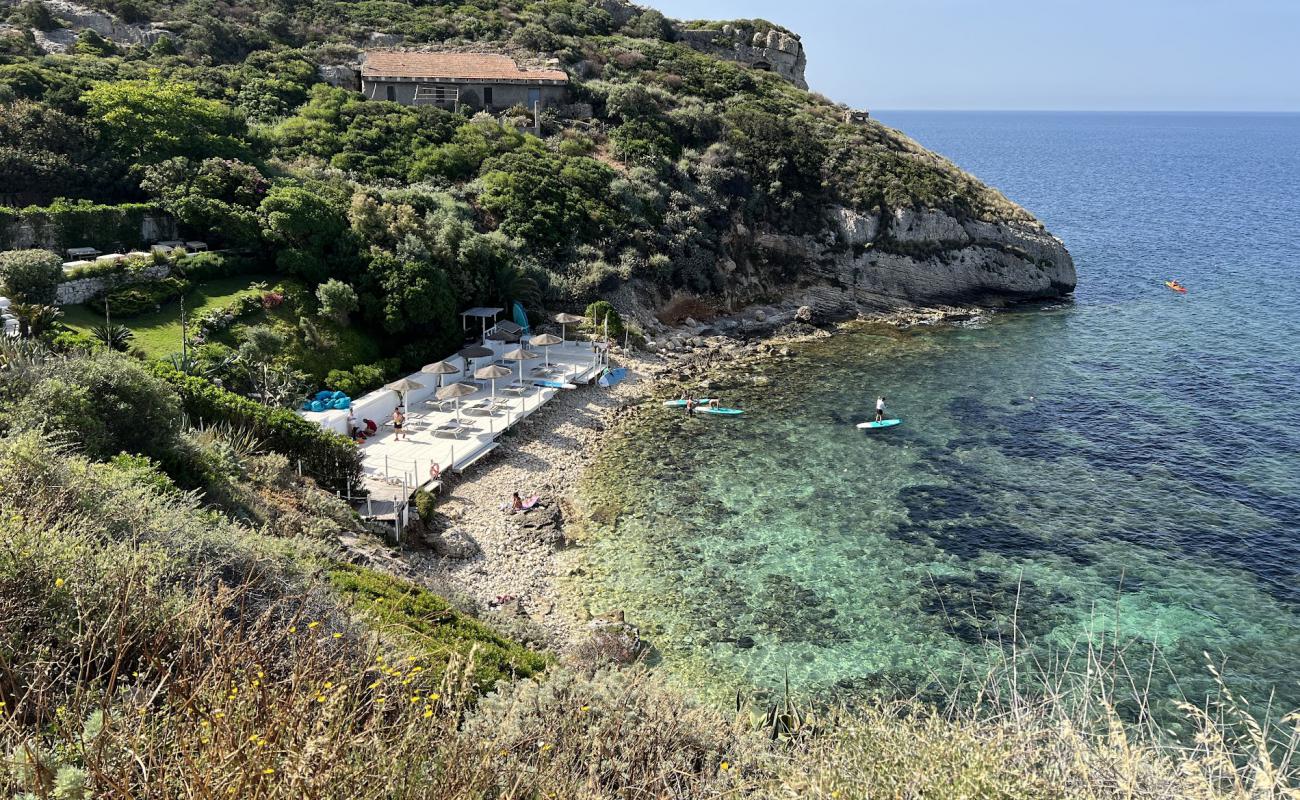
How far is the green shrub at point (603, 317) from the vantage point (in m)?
40.5

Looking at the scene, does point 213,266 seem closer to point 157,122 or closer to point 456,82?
point 157,122

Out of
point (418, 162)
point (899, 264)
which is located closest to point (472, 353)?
point (418, 162)

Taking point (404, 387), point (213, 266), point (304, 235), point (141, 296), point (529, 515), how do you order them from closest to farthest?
point (529, 515), point (141, 296), point (404, 387), point (213, 266), point (304, 235)

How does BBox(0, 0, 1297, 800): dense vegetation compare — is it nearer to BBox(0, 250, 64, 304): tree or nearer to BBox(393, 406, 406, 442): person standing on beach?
BBox(0, 250, 64, 304): tree

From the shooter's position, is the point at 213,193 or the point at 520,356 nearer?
the point at 520,356

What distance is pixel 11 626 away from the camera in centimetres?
776

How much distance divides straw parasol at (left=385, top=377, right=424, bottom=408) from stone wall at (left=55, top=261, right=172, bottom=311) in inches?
406

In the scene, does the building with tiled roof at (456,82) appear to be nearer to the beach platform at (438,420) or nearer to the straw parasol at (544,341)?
the straw parasol at (544,341)

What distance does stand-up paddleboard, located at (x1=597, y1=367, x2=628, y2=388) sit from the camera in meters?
35.6

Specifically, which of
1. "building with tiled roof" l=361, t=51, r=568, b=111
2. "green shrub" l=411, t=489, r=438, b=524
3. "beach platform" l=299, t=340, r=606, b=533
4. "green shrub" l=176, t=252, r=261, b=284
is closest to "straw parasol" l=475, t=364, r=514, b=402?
"beach platform" l=299, t=340, r=606, b=533

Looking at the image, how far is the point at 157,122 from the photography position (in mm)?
37594

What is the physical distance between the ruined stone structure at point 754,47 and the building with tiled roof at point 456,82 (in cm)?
2451

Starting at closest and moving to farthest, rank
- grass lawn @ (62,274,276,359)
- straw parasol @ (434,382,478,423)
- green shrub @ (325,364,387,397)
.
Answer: grass lawn @ (62,274,276,359) < green shrub @ (325,364,387,397) < straw parasol @ (434,382,478,423)

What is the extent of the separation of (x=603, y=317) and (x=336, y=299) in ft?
45.0
